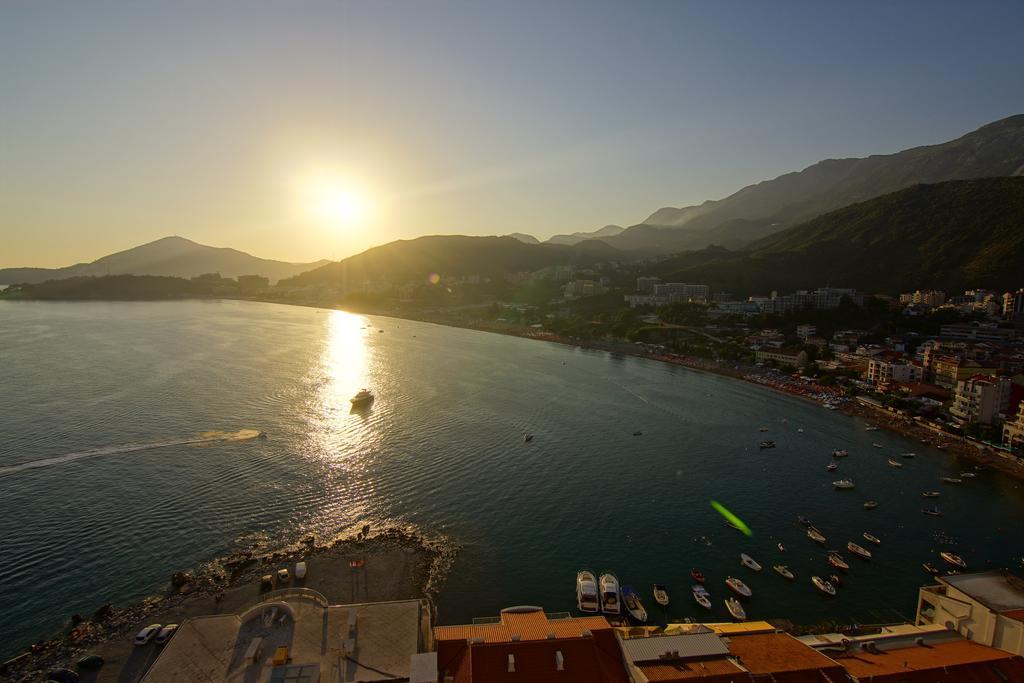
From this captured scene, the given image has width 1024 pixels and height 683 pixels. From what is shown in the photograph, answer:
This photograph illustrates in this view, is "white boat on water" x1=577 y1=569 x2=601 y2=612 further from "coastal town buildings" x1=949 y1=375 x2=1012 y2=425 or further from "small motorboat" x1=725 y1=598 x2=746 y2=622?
"coastal town buildings" x1=949 y1=375 x2=1012 y2=425

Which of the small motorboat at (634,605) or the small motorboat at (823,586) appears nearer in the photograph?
the small motorboat at (634,605)

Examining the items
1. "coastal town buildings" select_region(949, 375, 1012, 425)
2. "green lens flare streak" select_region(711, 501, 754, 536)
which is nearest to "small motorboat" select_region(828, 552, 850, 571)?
"green lens flare streak" select_region(711, 501, 754, 536)

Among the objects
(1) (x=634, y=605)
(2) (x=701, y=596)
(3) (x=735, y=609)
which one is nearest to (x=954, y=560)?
(3) (x=735, y=609)

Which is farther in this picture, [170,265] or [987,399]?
[170,265]

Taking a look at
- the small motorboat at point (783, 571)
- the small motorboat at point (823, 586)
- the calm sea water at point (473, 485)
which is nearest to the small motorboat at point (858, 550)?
the calm sea water at point (473, 485)

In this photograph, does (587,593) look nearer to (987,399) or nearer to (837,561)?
(837,561)

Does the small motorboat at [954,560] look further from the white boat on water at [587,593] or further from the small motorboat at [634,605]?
the white boat on water at [587,593]
